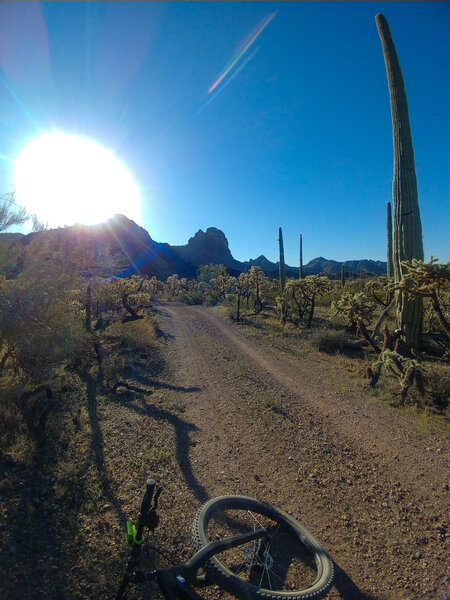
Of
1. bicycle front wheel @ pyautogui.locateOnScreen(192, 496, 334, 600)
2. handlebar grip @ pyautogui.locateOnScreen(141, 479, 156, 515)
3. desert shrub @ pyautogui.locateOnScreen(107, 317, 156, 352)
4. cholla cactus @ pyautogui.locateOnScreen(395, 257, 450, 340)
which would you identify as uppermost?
cholla cactus @ pyautogui.locateOnScreen(395, 257, 450, 340)

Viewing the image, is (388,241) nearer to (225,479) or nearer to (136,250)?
(225,479)

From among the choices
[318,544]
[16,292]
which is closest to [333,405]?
[318,544]

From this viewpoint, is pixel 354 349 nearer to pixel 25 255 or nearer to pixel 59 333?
pixel 59 333

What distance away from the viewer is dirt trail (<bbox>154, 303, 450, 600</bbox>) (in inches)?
116

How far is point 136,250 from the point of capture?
292 ft

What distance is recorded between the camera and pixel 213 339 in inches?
551

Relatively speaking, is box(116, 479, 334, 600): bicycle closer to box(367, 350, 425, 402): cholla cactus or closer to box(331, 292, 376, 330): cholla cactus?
box(367, 350, 425, 402): cholla cactus

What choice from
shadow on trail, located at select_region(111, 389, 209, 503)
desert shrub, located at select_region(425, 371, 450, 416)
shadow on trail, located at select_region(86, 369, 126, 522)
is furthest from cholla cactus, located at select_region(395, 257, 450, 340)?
shadow on trail, located at select_region(86, 369, 126, 522)

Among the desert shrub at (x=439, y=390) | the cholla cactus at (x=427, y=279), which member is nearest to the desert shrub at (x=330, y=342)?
the desert shrub at (x=439, y=390)

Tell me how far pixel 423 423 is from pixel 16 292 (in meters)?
7.44

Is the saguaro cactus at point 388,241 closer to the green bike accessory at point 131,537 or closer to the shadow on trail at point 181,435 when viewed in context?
the shadow on trail at point 181,435

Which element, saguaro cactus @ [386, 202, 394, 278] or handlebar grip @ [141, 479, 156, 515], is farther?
saguaro cactus @ [386, 202, 394, 278]

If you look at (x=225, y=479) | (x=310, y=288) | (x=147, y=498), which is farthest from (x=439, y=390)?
(x=310, y=288)

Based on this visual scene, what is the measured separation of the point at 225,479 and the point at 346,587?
1.81 metres
